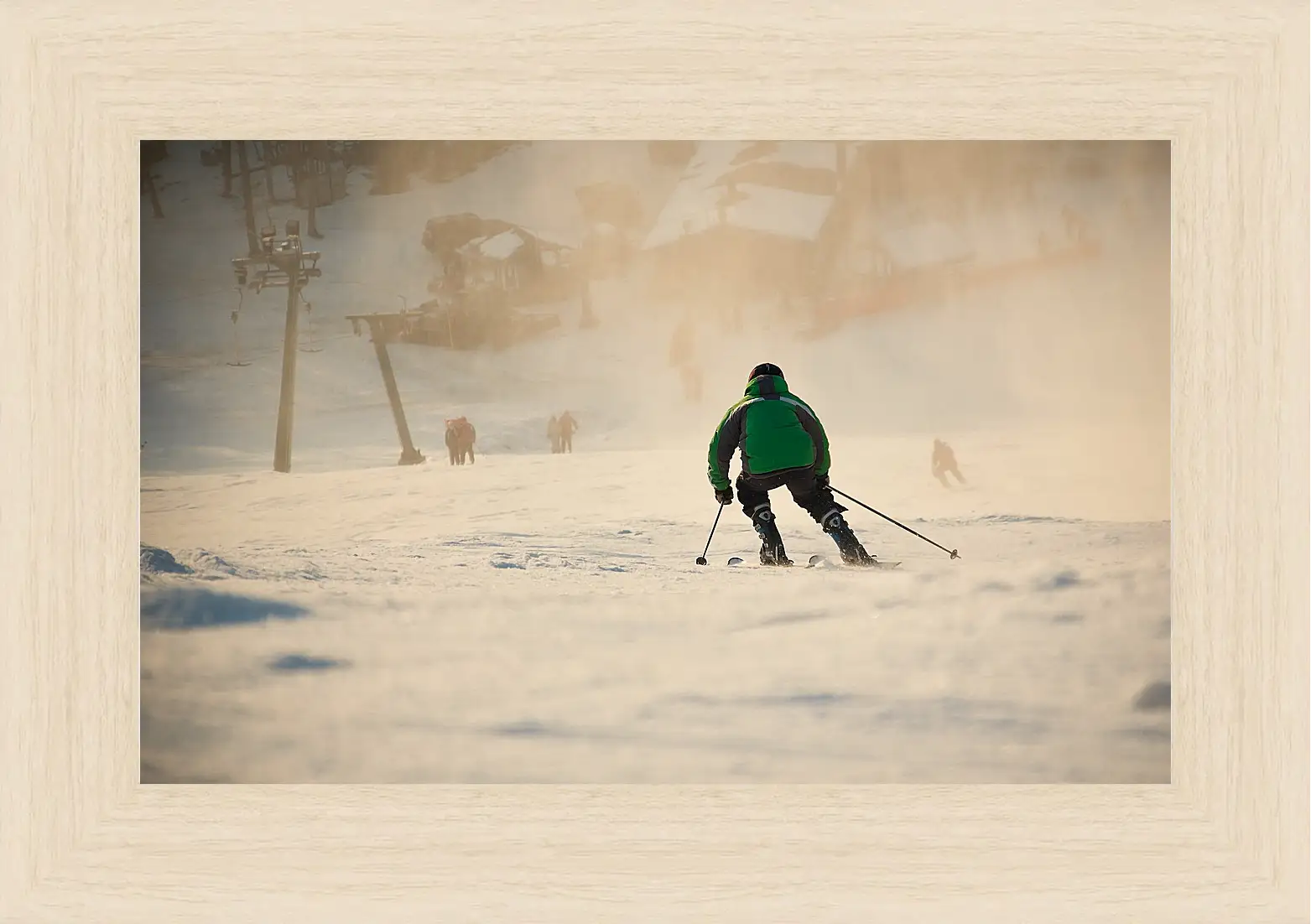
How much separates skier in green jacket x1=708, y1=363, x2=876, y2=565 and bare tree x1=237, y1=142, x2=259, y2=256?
3.69ft

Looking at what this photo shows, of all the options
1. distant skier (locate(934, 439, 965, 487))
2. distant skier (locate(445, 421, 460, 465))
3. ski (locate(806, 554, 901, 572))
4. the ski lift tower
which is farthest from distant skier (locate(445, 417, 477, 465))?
distant skier (locate(934, 439, 965, 487))

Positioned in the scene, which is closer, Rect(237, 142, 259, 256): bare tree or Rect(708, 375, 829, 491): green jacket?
Rect(237, 142, 259, 256): bare tree

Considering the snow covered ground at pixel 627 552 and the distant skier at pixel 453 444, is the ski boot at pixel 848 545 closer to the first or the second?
the snow covered ground at pixel 627 552

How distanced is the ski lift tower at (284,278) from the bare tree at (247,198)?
13mm

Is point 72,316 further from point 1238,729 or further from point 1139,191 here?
point 1238,729

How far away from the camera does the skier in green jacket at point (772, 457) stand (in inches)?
106

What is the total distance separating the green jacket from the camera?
270 centimetres

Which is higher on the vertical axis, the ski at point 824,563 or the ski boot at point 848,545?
the ski boot at point 848,545

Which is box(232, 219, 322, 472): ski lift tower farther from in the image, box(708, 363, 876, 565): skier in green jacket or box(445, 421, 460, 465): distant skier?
box(708, 363, 876, 565): skier in green jacket

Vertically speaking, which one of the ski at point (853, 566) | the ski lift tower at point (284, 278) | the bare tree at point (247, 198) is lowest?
the ski at point (853, 566)
